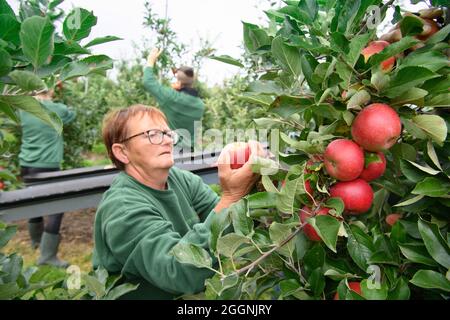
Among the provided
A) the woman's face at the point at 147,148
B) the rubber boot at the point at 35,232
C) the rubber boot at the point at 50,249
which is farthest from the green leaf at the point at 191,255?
the rubber boot at the point at 35,232

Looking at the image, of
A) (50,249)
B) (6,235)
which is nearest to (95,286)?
(6,235)

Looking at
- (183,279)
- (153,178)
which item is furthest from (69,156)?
(183,279)

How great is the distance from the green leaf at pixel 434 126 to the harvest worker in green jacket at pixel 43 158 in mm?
4101

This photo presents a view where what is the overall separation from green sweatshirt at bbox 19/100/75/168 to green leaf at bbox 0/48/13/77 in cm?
399

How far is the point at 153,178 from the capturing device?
167cm

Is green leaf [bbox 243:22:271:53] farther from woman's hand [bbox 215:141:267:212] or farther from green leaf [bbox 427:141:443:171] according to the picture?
green leaf [bbox 427:141:443:171]

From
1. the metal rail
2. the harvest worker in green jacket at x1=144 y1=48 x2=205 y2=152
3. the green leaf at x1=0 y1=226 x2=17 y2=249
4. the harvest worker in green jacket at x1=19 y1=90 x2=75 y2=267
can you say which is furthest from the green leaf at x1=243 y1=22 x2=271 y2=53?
the harvest worker in green jacket at x1=19 y1=90 x2=75 y2=267

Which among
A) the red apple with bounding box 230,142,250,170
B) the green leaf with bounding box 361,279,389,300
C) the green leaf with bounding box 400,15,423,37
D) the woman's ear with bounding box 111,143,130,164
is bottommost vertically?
the woman's ear with bounding box 111,143,130,164

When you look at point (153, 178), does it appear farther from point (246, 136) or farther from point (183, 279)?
point (246, 136)

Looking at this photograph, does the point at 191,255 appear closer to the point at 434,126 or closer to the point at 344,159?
the point at 344,159

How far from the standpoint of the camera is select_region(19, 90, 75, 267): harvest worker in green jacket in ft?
14.1

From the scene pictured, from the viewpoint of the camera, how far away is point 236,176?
3.75ft

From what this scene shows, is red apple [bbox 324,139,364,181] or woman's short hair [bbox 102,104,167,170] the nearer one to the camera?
red apple [bbox 324,139,364,181]
